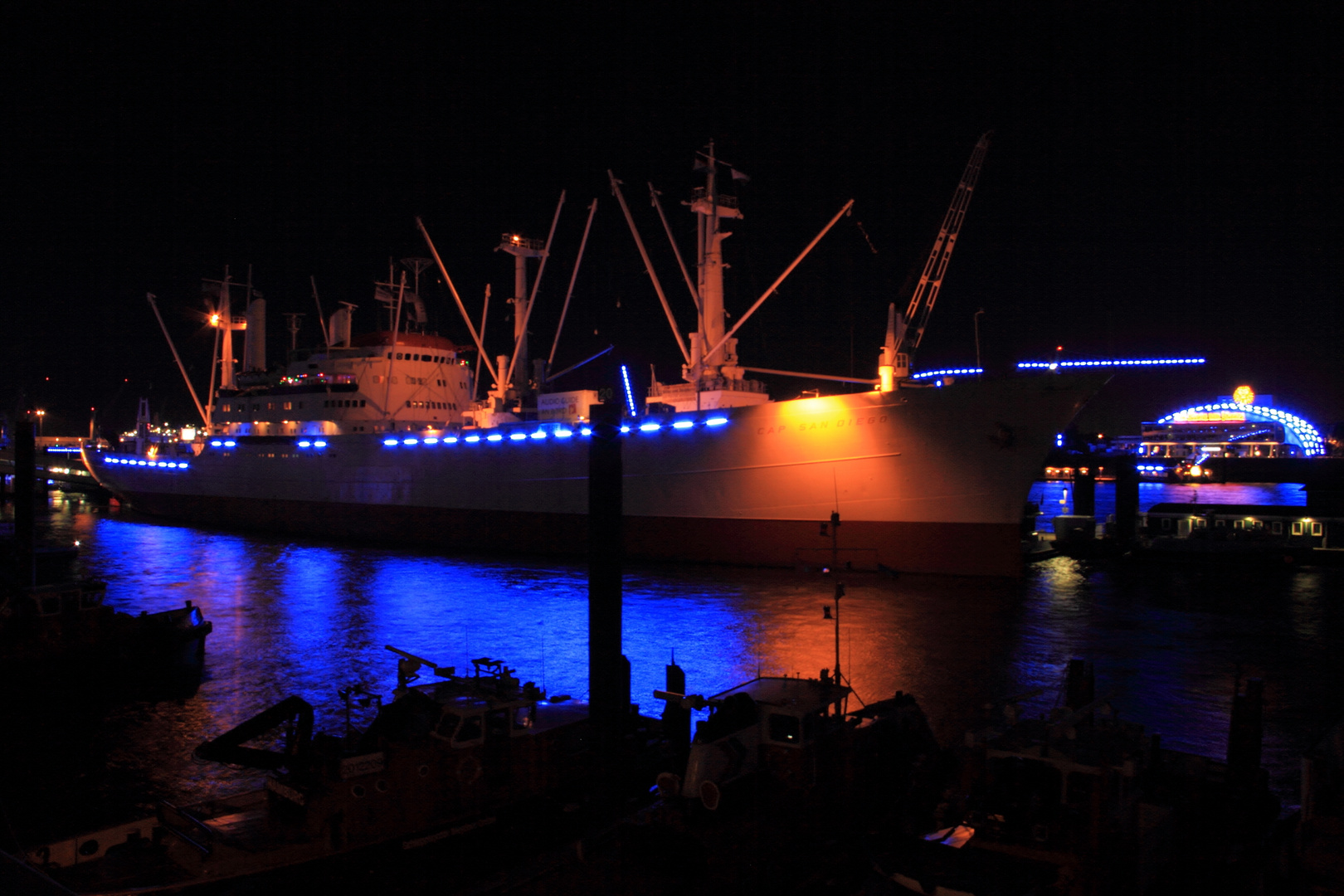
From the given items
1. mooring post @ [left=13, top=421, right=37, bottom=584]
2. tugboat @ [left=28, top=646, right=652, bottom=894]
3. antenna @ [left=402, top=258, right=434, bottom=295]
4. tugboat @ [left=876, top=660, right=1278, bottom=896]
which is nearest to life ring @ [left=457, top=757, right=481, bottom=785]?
tugboat @ [left=28, top=646, right=652, bottom=894]

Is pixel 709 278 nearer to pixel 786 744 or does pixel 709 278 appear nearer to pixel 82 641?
pixel 82 641

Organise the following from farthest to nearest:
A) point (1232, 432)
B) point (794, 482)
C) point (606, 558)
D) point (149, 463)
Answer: point (1232, 432) < point (149, 463) < point (794, 482) < point (606, 558)

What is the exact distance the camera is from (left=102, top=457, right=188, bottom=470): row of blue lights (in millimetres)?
45969

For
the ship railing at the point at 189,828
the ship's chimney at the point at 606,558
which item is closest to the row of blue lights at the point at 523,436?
the ship's chimney at the point at 606,558

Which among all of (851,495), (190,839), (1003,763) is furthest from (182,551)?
(1003,763)

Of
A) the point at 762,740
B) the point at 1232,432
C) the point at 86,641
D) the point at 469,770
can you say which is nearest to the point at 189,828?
the point at 469,770

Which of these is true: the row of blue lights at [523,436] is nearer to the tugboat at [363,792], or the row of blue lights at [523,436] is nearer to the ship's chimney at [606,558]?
the ship's chimney at [606,558]

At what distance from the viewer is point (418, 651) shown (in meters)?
15.6

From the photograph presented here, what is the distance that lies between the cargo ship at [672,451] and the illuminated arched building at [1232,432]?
86450 millimetres

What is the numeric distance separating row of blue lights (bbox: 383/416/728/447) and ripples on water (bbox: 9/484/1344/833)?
431 cm

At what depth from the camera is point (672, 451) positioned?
25094 millimetres

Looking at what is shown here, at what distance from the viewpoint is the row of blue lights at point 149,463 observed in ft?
151

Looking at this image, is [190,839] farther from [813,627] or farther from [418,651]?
[813,627]

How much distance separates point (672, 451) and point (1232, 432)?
4292 inches
